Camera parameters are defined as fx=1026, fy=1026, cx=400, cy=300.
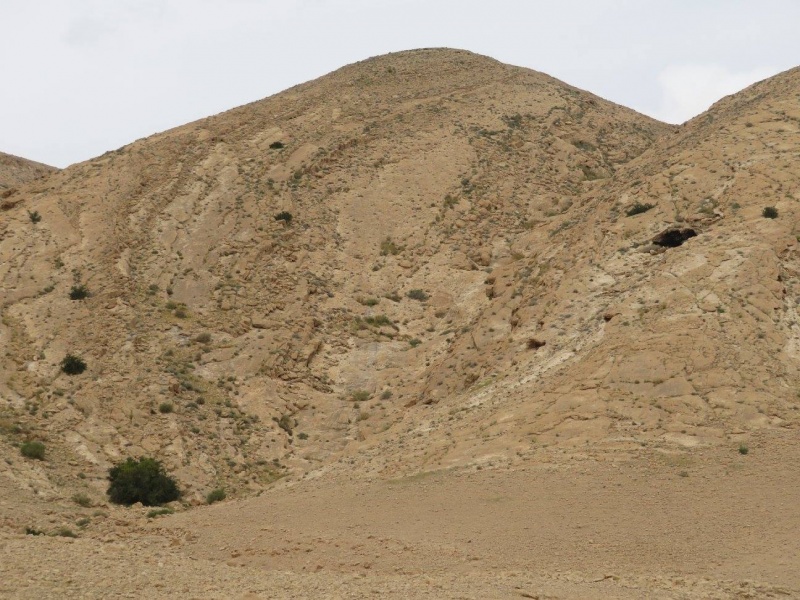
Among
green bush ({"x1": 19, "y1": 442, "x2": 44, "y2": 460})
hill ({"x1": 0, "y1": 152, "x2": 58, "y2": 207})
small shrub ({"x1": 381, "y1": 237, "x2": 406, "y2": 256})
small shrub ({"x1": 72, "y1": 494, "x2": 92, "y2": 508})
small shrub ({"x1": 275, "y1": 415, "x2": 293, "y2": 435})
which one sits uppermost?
hill ({"x1": 0, "y1": 152, "x2": 58, "y2": 207})

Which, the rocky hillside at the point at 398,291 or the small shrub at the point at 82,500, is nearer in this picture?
the small shrub at the point at 82,500

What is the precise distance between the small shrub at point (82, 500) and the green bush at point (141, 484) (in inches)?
26.6

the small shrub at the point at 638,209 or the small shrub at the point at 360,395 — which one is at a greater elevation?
the small shrub at the point at 638,209

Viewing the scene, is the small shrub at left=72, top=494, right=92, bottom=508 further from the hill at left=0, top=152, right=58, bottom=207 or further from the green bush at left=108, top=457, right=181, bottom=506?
Result: the hill at left=0, top=152, right=58, bottom=207

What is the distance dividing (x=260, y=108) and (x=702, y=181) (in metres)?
22.9

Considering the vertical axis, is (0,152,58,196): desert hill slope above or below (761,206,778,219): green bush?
above

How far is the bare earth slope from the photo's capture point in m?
19.2

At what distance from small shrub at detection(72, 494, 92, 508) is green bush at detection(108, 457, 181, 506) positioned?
2.21 ft

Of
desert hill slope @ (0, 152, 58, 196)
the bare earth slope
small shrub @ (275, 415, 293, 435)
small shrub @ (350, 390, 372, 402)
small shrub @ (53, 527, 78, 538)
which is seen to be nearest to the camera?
the bare earth slope

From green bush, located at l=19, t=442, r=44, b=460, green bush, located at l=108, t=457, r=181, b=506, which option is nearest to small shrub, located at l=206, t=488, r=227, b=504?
green bush, located at l=108, t=457, r=181, b=506

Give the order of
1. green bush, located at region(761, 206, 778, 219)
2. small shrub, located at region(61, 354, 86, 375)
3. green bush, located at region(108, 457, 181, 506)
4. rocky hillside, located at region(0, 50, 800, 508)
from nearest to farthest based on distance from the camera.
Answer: rocky hillside, located at region(0, 50, 800, 508)
green bush, located at region(108, 457, 181, 506)
green bush, located at region(761, 206, 778, 219)
small shrub, located at region(61, 354, 86, 375)

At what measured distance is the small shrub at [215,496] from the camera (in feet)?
80.5

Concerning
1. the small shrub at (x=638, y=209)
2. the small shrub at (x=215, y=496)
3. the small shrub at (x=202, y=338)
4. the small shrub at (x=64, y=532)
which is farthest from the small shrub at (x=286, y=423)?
the small shrub at (x=638, y=209)

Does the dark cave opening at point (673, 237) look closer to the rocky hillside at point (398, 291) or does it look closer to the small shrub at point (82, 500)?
the rocky hillside at point (398, 291)
